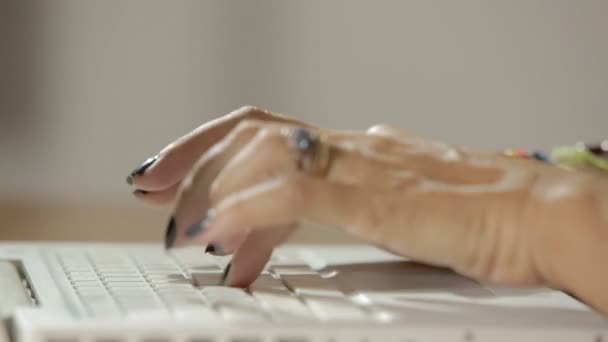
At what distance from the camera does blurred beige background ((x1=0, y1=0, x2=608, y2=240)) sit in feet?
6.42

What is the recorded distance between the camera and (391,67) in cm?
204

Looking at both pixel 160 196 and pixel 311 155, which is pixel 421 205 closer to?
pixel 311 155

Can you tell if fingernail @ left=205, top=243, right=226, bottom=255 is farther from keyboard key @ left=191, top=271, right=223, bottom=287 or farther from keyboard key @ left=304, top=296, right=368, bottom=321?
keyboard key @ left=304, top=296, right=368, bottom=321

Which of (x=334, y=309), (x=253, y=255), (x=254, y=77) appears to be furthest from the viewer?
(x=254, y=77)

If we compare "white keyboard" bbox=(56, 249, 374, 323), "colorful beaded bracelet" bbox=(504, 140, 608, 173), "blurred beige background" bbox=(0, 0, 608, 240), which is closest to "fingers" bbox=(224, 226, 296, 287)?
"white keyboard" bbox=(56, 249, 374, 323)

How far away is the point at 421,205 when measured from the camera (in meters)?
0.59

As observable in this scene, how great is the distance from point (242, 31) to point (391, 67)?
290 mm

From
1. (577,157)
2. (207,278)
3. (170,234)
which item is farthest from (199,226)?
(577,157)

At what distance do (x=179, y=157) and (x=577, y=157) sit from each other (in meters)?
0.27

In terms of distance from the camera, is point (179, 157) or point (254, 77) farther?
point (254, 77)

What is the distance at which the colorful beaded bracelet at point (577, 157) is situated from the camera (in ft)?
2.32

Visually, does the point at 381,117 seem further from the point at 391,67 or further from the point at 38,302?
the point at 38,302

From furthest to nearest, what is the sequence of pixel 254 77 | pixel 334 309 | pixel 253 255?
1. pixel 254 77
2. pixel 253 255
3. pixel 334 309

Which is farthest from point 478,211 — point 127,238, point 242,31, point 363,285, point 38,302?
point 242,31
